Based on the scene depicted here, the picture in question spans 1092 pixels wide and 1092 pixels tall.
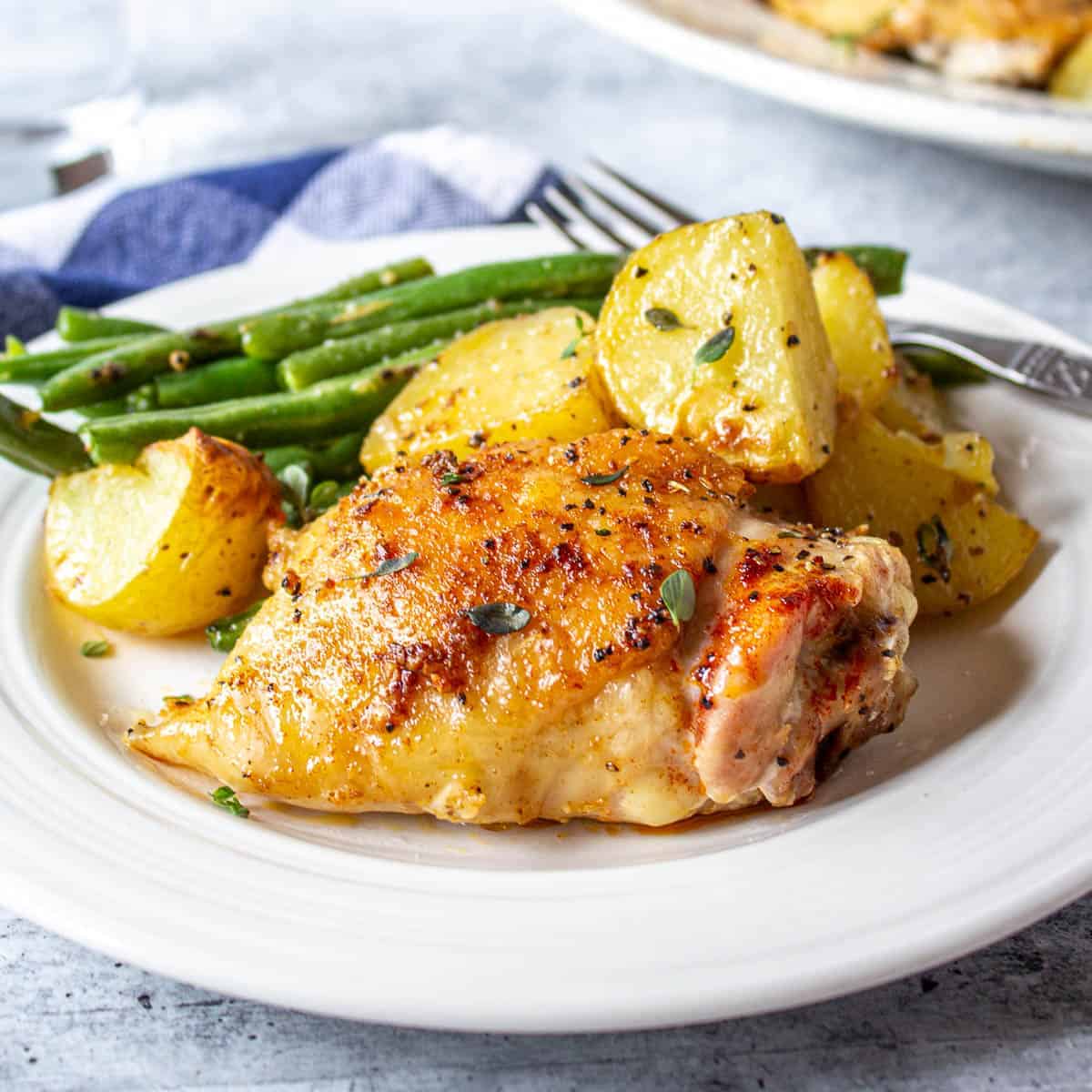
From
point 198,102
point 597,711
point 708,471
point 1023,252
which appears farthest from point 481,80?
point 597,711

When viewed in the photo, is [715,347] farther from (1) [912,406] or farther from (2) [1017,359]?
(2) [1017,359]

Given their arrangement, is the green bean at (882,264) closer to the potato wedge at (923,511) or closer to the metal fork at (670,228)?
the metal fork at (670,228)

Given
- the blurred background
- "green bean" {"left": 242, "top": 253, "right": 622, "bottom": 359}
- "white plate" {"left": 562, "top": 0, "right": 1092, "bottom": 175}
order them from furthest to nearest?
the blurred background → "white plate" {"left": 562, "top": 0, "right": 1092, "bottom": 175} → "green bean" {"left": 242, "top": 253, "right": 622, "bottom": 359}

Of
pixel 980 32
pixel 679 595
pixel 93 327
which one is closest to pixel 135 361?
pixel 93 327

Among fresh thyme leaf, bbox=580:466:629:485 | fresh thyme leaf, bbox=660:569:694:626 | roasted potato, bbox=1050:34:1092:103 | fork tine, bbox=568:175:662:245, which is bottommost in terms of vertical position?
fork tine, bbox=568:175:662:245

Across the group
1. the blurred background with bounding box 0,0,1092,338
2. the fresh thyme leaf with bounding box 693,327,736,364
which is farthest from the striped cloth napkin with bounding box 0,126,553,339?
the fresh thyme leaf with bounding box 693,327,736,364

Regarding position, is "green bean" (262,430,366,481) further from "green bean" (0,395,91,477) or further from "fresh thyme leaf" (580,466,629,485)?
"fresh thyme leaf" (580,466,629,485)
